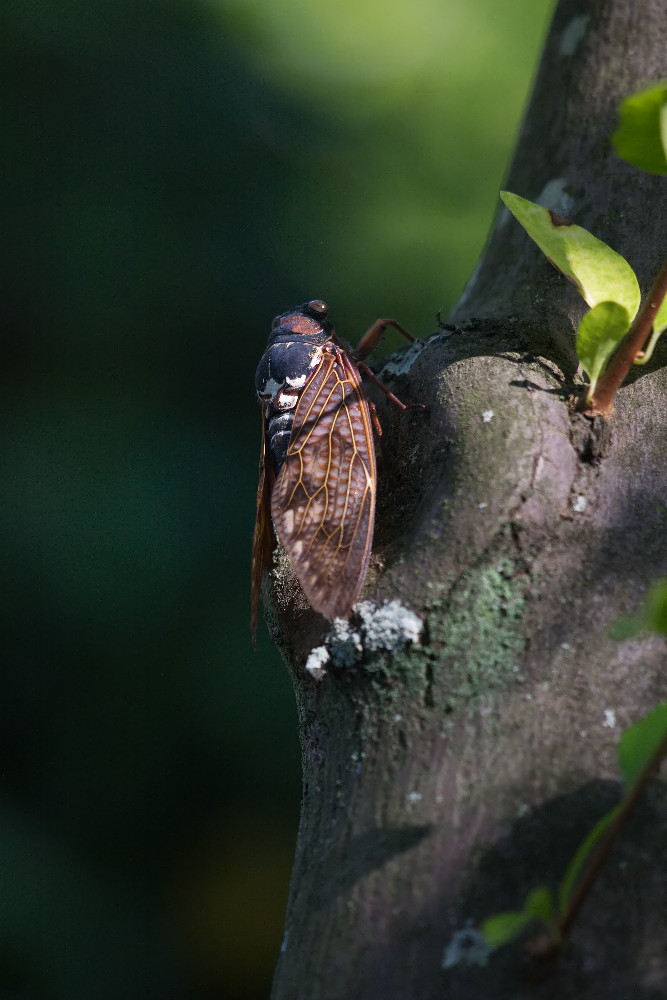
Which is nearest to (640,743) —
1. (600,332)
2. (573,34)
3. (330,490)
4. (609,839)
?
(609,839)

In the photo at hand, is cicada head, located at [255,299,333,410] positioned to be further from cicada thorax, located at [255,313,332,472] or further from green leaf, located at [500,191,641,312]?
green leaf, located at [500,191,641,312]

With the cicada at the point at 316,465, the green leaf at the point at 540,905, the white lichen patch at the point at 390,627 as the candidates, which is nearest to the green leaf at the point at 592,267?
the cicada at the point at 316,465

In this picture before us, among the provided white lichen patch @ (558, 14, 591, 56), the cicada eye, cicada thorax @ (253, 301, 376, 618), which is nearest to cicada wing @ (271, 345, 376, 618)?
cicada thorax @ (253, 301, 376, 618)

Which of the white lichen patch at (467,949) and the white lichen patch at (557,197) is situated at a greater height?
the white lichen patch at (557,197)

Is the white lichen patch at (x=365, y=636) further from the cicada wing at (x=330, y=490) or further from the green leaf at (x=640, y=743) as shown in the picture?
the green leaf at (x=640, y=743)

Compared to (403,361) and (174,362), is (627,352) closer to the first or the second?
(403,361)

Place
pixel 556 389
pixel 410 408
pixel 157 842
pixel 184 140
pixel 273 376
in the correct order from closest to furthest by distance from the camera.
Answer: pixel 556 389
pixel 410 408
pixel 273 376
pixel 157 842
pixel 184 140

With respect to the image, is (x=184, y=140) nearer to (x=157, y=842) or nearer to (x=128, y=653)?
(x=128, y=653)

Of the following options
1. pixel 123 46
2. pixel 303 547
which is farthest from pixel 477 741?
pixel 123 46
